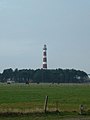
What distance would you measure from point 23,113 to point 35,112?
33.1 inches

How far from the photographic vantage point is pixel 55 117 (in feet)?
73.9

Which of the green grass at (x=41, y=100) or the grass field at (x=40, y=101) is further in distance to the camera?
the green grass at (x=41, y=100)

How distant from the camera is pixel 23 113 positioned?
23719 millimetres

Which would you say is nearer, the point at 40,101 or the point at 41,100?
the point at 40,101

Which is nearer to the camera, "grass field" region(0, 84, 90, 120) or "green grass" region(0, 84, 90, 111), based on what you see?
"grass field" region(0, 84, 90, 120)

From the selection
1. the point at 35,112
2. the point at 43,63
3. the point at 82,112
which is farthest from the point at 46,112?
the point at 43,63

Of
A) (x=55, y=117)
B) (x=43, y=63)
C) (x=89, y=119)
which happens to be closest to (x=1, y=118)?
(x=55, y=117)

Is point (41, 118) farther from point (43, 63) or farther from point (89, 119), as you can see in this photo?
point (43, 63)

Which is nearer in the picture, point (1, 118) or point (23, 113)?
point (1, 118)

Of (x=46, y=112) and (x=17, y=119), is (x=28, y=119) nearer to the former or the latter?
(x=17, y=119)

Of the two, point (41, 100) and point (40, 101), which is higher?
point (41, 100)

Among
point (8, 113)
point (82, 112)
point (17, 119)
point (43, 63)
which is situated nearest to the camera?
point (17, 119)

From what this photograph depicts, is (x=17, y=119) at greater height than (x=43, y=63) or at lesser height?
lesser

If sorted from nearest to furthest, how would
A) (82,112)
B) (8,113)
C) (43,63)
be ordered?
(8,113) < (82,112) < (43,63)
